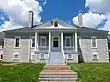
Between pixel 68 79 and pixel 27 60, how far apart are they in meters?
21.0

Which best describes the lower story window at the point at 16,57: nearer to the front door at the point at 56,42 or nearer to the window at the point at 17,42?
the window at the point at 17,42

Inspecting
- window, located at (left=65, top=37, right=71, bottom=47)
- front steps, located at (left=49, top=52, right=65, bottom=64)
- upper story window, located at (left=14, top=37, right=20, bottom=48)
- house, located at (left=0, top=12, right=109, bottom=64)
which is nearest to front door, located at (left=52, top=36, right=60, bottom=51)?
house, located at (left=0, top=12, right=109, bottom=64)

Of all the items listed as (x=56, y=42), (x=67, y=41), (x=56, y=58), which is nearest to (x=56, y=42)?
(x=56, y=42)

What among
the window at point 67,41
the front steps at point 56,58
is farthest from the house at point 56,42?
the front steps at point 56,58

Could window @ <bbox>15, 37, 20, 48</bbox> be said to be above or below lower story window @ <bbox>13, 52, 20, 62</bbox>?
above

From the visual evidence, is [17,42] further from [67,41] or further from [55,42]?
[67,41]

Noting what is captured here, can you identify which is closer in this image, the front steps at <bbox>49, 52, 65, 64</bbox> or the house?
the front steps at <bbox>49, 52, 65, 64</bbox>

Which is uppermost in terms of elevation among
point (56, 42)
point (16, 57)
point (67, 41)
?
point (67, 41)

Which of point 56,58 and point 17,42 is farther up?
point 17,42

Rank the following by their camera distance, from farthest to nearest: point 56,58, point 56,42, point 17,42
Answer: point 17,42 < point 56,42 < point 56,58

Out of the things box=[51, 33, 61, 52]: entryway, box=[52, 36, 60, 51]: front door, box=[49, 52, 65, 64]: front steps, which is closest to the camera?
box=[49, 52, 65, 64]: front steps

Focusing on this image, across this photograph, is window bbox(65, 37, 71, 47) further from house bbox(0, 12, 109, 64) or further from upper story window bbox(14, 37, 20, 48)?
upper story window bbox(14, 37, 20, 48)

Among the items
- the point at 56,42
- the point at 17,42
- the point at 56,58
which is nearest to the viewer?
the point at 56,58

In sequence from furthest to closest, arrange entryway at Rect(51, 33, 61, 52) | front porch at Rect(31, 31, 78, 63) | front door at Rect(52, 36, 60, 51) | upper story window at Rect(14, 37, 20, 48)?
upper story window at Rect(14, 37, 20, 48)
front door at Rect(52, 36, 60, 51)
entryway at Rect(51, 33, 61, 52)
front porch at Rect(31, 31, 78, 63)
